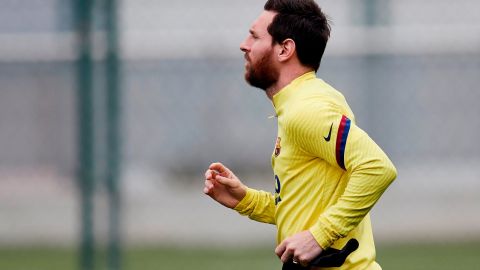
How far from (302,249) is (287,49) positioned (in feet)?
2.38

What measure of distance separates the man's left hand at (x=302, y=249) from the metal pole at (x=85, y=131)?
11.0ft

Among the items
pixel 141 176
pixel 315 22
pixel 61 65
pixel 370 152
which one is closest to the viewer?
pixel 370 152

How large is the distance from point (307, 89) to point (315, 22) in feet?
0.85

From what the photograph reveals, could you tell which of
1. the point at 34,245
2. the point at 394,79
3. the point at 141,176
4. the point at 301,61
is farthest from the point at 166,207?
the point at 301,61

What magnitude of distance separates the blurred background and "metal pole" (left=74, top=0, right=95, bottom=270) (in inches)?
52.1

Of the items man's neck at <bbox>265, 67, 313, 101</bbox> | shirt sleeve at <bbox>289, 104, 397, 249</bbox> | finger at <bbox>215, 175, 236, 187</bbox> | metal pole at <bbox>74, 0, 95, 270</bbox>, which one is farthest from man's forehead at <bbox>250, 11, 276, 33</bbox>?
metal pole at <bbox>74, 0, 95, 270</bbox>

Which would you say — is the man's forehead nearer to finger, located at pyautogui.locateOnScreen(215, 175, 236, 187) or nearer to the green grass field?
finger, located at pyautogui.locateOnScreen(215, 175, 236, 187)

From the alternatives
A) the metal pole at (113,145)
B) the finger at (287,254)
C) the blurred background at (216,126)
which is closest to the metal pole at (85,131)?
the metal pole at (113,145)

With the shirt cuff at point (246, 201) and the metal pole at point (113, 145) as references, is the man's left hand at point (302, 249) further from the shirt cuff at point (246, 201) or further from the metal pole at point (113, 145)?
the metal pole at point (113, 145)

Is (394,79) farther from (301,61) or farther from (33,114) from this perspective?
(301,61)

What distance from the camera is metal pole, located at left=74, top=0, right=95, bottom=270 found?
704 cm

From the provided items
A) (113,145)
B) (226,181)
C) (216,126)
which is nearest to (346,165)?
(226,181)

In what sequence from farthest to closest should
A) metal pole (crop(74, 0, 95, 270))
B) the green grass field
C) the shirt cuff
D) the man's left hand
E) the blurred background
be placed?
the blurred background → the green grass field → metal pole (crop(74, 0, 95, 270)) → the shirt cuff → the man's left hand

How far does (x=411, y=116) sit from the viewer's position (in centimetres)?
918
